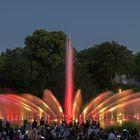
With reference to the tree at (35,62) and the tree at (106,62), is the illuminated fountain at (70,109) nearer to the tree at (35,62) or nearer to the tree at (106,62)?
the tree at (35,62)

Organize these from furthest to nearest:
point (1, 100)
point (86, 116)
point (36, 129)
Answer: point (1, 100) < point (86, 116) < point (36, 129)

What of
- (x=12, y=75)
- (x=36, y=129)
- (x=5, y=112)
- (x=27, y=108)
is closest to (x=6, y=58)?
(x=12, y=75)

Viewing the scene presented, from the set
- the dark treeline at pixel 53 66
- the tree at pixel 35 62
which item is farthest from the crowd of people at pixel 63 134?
the tree at pixel 35 62

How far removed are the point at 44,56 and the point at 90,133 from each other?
56.0 metres

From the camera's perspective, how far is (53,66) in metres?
86.8

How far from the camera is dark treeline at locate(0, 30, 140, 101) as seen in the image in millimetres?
78062

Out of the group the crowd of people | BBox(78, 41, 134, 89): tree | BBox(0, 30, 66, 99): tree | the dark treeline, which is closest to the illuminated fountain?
the crowd of people

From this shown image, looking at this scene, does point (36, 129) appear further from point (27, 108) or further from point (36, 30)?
point (36, 30)

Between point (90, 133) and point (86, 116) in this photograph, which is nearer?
point (90, 133)

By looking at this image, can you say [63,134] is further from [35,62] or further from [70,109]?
[35,62]

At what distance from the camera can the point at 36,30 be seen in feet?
301

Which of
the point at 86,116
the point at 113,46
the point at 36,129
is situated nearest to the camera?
the point at 36,129

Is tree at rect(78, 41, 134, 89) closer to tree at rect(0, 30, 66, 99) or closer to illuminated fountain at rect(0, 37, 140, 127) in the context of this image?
tree at rect(0, 30, 66, 99)

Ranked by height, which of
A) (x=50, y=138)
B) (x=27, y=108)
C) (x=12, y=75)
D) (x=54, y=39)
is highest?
(x=54, y=39)
